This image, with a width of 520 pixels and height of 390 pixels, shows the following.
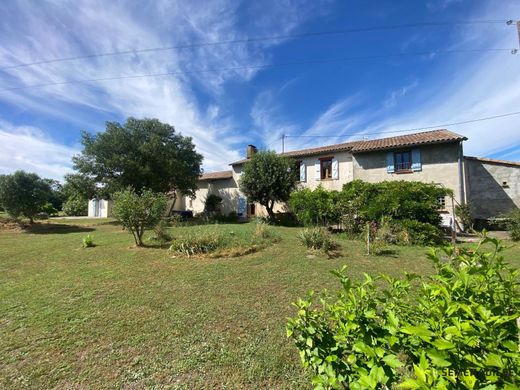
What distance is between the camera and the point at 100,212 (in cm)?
3047

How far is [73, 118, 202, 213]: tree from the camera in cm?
1772

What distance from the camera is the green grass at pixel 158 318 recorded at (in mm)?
2521

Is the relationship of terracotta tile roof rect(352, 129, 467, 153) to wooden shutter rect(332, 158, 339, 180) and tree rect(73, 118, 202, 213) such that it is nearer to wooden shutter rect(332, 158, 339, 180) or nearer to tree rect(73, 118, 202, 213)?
wooden shutter rect(332, 158, 339, 180)

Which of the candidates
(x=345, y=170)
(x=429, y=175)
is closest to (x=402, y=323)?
(x=429, y=175)

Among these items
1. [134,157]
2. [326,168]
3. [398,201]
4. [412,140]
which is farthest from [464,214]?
[134,157]

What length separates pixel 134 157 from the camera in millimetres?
17922

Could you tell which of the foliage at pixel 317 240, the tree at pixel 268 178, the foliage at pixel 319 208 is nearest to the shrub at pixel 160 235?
the foliage at pixel 317 240

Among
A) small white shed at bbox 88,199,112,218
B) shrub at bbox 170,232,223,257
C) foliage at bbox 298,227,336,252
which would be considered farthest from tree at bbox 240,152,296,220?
small white shed at bbox 88,199,112,218

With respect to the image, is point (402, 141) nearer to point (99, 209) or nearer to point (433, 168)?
point (433, 168)

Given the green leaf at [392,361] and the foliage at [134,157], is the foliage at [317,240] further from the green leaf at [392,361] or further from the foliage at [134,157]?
the foliage at [134,157]

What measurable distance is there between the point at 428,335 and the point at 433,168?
51.0ft

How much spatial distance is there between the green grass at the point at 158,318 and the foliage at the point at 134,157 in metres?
11.7

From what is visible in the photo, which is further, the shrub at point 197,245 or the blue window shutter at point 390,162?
the blue window shutter at point 390,162

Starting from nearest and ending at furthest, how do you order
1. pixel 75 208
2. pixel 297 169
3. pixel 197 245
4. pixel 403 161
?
pixel 197 245
pixel 403 161
pixel 297 169
pixel 75 208
